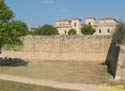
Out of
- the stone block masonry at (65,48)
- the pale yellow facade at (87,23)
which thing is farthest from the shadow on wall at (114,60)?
the pale yellow facade at (87,23)

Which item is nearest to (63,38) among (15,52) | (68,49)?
(68,49)

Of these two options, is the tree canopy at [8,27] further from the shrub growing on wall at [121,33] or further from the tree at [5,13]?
the shrub growing on wall at [121,33]

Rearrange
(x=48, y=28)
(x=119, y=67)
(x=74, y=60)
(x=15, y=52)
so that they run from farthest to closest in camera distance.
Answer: (x=48, y=28) → (x=15, y=52) → (x=74, y=60) → (x=119, y=67)

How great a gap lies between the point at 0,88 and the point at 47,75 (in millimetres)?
7113

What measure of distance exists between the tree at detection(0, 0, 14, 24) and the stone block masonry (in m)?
9.43

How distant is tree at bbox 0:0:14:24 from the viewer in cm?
2819

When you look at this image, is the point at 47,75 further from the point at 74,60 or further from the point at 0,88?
the point at 74,60

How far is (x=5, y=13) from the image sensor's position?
92.8 ft

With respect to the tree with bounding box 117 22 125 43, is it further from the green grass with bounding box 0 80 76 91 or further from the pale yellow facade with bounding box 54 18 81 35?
the pale yellow facade with bounding box 54 18 81 35

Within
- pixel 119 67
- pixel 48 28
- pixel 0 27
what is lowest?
pixel 48 28

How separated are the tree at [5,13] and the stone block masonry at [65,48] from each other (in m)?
9.43

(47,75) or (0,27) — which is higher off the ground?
(0,27)

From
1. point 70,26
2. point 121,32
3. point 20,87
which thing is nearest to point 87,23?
point 70,26

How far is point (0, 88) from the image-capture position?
51.1 ft
